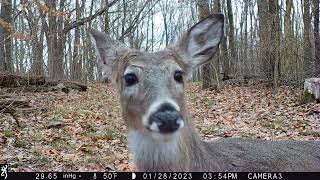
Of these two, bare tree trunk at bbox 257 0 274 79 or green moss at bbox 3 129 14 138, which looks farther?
bare tree trunk at bbox 257 0 274 79

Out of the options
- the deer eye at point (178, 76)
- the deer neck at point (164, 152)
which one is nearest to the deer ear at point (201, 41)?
the deer eye at point (178, 76)

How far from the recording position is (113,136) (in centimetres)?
895

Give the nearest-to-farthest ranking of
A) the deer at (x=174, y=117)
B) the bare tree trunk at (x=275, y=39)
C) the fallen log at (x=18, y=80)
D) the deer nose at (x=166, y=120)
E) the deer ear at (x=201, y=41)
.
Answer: the deer nose at (x=166, y=120) → the deer at (x=174, y=117) → the deer ear at (x=201, y=41) → the bare tree trunk at (x=275, y=39) → the fallen log at (x=18, y=80)

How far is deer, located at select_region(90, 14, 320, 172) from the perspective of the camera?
371 centimetres

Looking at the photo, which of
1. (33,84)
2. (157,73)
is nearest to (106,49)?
(157,73)

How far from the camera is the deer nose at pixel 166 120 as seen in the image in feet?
11.1

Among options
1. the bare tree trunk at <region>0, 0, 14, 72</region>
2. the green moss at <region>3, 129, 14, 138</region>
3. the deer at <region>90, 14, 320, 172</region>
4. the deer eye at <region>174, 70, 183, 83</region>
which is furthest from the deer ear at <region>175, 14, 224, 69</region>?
the bare tree trunk at <region>0, 0, 14, 72</region>

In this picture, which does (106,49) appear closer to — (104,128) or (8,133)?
(8,133)

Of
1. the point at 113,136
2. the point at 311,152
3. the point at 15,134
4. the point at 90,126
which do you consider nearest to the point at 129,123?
the point at 311,152

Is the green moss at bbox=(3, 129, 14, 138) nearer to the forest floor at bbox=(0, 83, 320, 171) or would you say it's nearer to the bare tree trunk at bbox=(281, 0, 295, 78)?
the forest floor at bbox=(0, 83, 320, 171)

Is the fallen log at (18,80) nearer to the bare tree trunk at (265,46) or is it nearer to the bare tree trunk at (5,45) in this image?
the bare tree trunk at (5,45)

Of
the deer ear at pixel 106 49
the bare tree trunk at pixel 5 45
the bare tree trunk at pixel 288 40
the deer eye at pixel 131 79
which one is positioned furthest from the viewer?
the bare tree trunk at pixel 5 45

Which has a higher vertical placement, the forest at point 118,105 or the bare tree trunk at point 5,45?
the bare tree trunk at point 5,45

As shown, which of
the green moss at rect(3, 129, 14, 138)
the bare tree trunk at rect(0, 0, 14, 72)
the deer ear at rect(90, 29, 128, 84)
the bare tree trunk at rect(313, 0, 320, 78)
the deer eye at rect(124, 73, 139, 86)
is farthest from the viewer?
the bare tree trunk at rect(0, 0, 14, 72)
